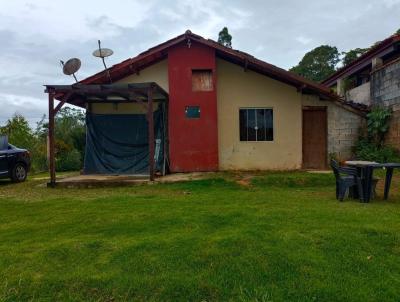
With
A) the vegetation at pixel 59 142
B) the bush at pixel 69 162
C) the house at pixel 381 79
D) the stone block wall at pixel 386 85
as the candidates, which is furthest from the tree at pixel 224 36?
the stone block wall at pixel 386 85

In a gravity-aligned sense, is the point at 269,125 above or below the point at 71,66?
below

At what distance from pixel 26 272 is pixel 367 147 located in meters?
11.5

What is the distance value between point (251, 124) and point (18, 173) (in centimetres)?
784

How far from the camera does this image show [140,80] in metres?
12.8

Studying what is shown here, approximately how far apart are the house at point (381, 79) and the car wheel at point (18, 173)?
11942mm

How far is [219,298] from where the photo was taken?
2996mm

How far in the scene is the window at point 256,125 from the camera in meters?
12.6

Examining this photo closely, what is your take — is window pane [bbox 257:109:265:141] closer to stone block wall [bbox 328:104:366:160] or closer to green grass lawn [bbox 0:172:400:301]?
stone block wall [bbox 328:104:366:160]

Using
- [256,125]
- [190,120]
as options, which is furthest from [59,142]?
[256,125]

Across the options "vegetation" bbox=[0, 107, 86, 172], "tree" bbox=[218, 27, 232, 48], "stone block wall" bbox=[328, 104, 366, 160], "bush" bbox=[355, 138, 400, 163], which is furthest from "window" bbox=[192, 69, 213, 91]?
"tree" bbox=[218, 27, 232, 48]

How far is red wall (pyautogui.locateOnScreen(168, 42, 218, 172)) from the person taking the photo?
1196 centimetres

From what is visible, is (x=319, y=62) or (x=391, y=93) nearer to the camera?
(x=391, y=93)

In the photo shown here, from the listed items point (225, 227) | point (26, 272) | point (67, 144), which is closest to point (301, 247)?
point (225, 227)

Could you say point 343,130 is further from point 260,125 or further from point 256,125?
point 256,125
